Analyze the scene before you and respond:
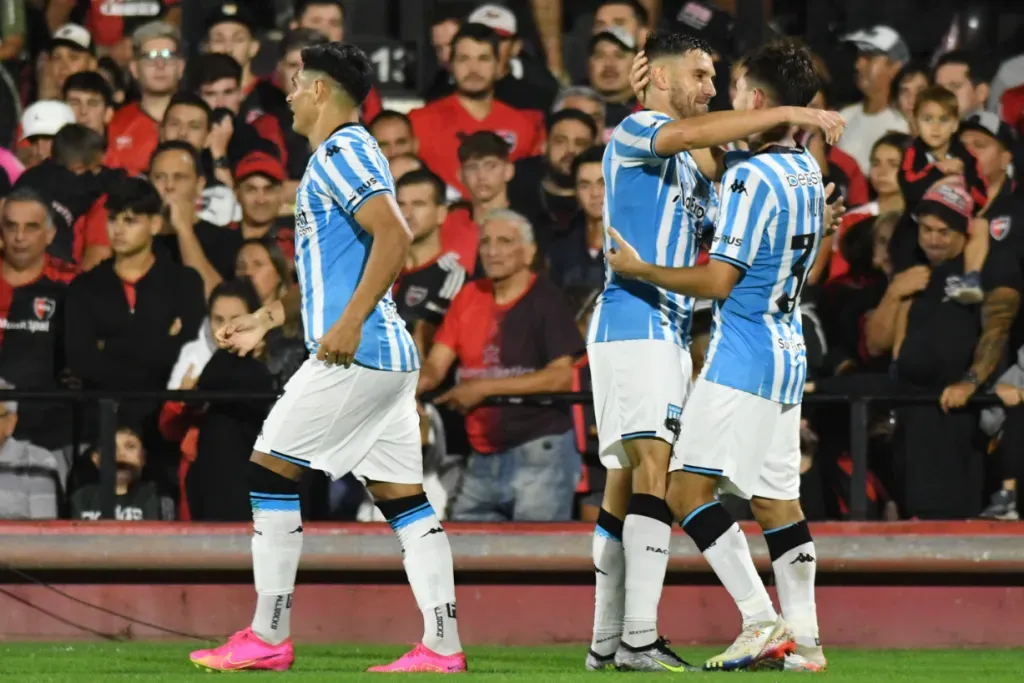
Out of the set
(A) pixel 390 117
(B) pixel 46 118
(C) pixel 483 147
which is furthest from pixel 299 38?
(C) pixel 483 147

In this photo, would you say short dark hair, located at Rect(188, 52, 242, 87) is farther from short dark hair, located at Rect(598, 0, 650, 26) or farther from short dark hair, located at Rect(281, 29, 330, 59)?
short dark hair, located at Rect(598, 0, 650, 26)

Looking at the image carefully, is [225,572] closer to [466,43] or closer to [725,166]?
[725,166]

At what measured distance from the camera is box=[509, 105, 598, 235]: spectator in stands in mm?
9602

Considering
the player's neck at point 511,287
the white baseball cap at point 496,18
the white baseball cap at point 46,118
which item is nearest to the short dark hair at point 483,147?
the player's neck at point 511,287

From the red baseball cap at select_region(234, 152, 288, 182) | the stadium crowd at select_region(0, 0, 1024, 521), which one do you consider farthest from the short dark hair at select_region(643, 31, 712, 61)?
the red baseball cap at select_region(234, 152, 288, 182)

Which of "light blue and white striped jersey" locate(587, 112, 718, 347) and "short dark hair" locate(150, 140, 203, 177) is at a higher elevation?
"short dark hair" locate(150, 140, 203, 177)

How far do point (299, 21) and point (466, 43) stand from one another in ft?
4.40

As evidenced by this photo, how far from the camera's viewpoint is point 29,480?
805 centimetres

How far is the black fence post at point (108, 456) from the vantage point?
7.83 meters

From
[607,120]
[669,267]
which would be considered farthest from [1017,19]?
[669,267]

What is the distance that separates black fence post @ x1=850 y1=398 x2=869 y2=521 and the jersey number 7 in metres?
1.76

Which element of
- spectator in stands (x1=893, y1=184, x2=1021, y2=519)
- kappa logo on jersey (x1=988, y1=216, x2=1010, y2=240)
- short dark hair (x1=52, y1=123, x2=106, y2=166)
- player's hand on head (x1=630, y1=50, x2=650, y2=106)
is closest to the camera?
player's hand on head (x1=630, y1=50, x2=650, y2=106)

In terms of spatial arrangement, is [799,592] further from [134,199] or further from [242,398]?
[134,199]

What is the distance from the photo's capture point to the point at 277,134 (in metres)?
10.5
